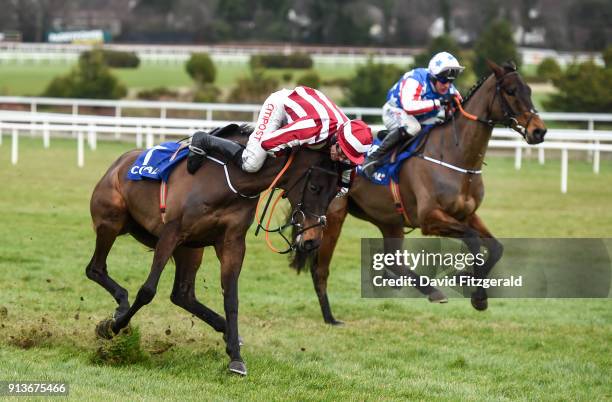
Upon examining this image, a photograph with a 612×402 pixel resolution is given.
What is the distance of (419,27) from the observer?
187 feet

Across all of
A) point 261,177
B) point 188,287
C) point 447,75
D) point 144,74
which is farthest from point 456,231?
point 144,74

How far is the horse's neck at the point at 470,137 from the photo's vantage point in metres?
8.14

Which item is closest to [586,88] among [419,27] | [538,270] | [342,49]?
[538,270]

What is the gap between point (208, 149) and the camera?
616 centimetres

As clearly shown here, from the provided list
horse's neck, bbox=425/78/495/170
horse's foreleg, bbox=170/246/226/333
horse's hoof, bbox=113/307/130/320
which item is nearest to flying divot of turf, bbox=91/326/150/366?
horse's hoof, bbox=113/307/130/320

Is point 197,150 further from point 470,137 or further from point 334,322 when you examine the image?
point 470,137

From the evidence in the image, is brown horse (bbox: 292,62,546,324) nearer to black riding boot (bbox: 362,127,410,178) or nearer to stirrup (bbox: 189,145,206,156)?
black riding boot (bbox: 362,127,410,178)

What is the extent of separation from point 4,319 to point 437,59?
3611mm

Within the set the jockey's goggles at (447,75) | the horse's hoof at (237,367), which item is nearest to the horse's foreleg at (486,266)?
the jockey's goggles at (447,75)

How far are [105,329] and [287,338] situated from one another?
1.36 m

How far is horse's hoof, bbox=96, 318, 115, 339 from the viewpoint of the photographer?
6.25 m

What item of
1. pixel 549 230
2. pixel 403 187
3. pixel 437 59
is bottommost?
pixel 549 230

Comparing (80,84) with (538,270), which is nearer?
(538,270)

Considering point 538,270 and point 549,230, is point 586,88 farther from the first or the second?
point 538,270
